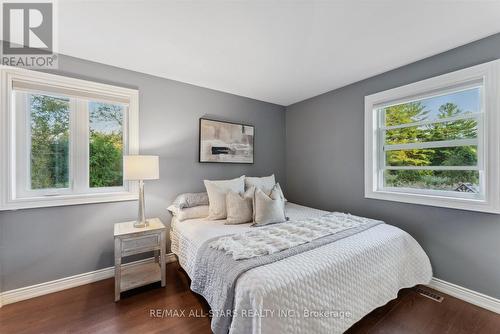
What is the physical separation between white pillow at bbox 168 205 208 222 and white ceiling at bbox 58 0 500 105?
1613mm

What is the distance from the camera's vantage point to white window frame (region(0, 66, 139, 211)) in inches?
71.2

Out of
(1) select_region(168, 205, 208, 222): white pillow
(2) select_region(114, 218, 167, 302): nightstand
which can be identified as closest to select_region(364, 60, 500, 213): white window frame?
(1) select_region(168, 205, 208, 222): white pillow

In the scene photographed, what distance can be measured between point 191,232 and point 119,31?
1.86 meters

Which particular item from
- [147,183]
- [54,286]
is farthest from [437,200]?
[54,286]

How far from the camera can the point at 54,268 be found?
6.59 ft

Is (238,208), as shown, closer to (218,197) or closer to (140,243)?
(218,197)

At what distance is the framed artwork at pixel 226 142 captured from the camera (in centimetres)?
288

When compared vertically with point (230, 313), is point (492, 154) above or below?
above

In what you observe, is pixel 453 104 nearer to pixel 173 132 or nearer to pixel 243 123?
pixel 243 123

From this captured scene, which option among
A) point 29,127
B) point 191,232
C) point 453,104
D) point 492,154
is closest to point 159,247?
point 191,232

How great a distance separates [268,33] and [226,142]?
1.62 metres

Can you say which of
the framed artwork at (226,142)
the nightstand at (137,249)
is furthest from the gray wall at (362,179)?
the nightstand at (137,249)

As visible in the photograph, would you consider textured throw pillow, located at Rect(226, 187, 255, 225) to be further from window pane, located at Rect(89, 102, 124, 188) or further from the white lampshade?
window pane, located at Rect(89, 102, 124, 188)

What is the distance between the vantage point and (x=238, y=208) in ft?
7.27
